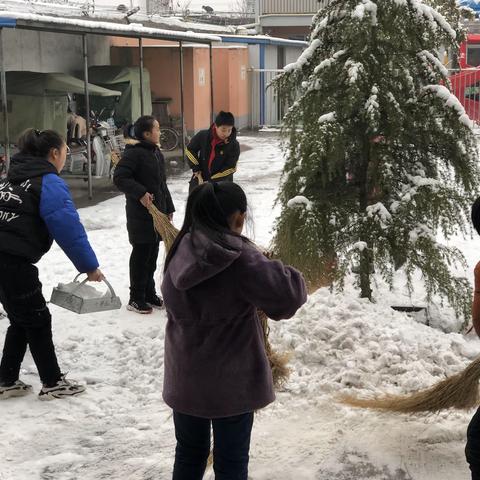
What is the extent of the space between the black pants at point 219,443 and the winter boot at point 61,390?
177 cm

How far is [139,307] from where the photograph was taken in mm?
6188

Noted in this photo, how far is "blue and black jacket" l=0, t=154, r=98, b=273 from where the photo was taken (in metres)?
4.27

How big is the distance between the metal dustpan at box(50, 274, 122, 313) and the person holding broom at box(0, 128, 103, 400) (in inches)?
7.5

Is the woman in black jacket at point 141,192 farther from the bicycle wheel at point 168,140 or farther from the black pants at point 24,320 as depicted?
the bicycle wheel at point 168,140

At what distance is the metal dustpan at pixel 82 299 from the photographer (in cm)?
459

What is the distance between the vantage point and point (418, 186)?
5.34 metres

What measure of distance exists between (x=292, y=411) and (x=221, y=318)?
172cm

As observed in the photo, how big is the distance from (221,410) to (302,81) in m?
3.48

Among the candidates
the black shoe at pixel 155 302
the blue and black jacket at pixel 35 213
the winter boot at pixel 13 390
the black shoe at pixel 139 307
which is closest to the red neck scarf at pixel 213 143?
the black shoe at pixel 155 302

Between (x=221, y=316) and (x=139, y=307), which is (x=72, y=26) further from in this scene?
(x=221, y=316)

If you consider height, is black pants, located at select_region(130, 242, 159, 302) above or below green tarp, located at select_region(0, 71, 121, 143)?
below

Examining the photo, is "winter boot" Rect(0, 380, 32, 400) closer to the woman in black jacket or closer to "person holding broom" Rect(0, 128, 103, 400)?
"person holding broom" Rect(0, 128, 103, 400)

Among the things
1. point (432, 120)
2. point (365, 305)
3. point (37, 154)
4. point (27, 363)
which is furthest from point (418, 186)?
point (27, 363)

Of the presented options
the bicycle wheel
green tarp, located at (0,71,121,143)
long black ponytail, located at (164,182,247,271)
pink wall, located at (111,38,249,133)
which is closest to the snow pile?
long black ponytail, located at (164,182,247,271)
